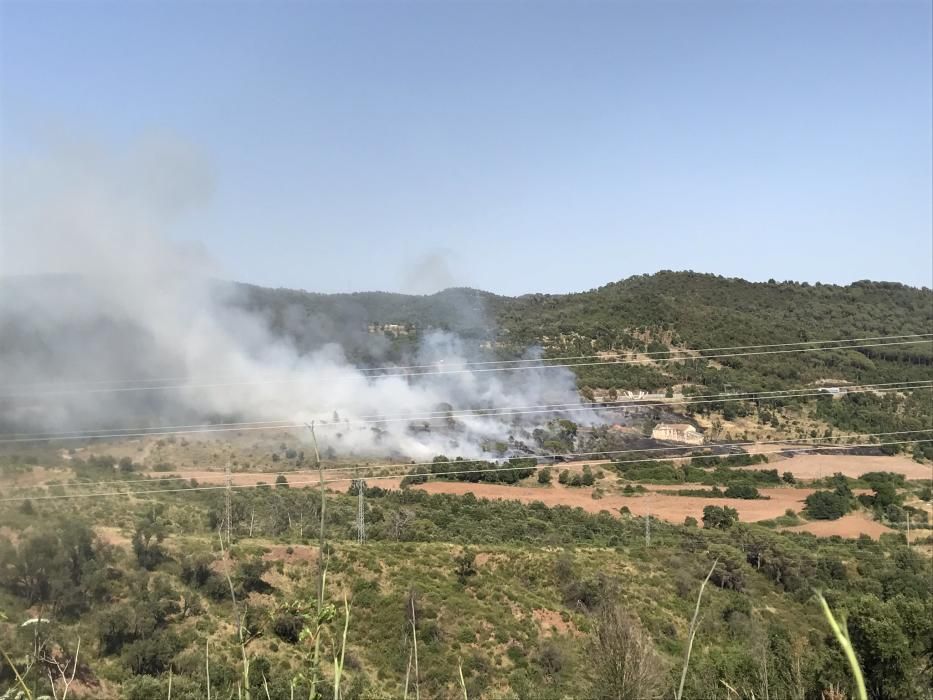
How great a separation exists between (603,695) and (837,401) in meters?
65.4

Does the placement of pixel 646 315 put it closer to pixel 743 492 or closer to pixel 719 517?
pixel 743 492

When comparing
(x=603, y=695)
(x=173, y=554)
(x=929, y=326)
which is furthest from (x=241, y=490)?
(x=929, y=326)

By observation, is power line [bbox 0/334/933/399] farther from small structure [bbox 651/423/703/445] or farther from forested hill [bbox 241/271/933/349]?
small structure [bbox 651/423/703/445]

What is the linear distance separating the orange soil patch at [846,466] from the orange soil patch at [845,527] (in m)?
10.2

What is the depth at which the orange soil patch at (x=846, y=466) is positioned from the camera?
166ft

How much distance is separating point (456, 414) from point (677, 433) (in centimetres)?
2153

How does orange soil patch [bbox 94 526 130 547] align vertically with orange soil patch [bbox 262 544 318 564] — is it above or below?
above

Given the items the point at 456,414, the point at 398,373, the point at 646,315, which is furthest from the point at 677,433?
the point at 646,315

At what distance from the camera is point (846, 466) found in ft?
171

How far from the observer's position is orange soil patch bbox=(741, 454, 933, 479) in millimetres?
50688

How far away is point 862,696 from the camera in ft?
2.91

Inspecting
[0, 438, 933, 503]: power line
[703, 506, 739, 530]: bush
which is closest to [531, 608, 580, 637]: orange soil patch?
[0, 438, 933, 503]: power line

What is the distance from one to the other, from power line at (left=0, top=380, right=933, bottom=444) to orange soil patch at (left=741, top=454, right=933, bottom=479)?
6.23 metres

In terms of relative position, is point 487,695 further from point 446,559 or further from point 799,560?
point 799,560
